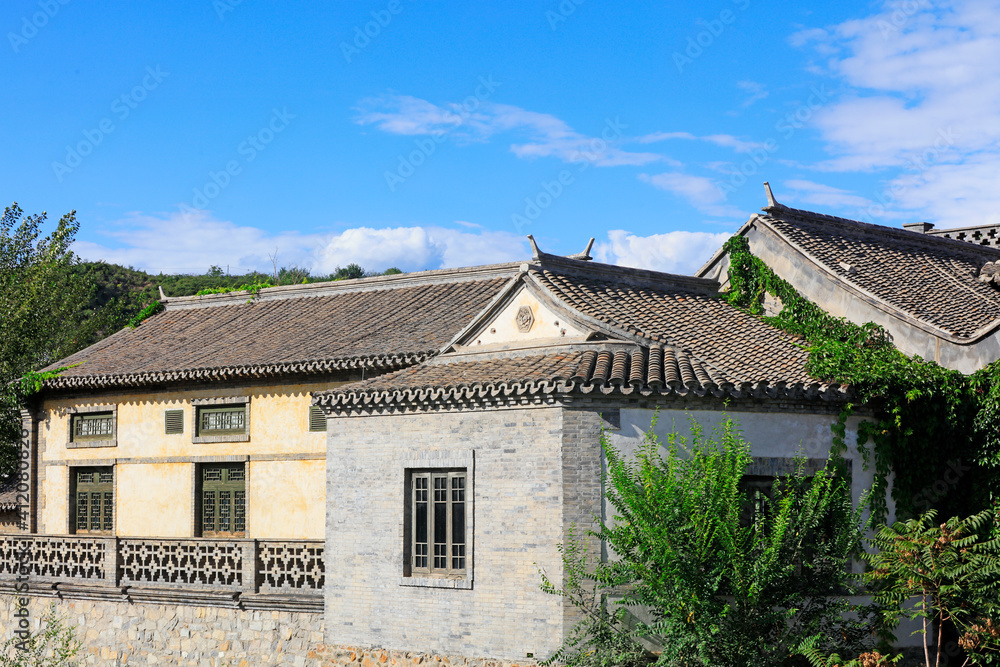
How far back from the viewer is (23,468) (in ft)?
74.5

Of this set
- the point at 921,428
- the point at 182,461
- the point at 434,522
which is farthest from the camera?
the point at 182,461

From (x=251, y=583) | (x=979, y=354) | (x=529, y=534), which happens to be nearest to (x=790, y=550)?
(x=529, y=534)

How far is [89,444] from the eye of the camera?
21.8 meters

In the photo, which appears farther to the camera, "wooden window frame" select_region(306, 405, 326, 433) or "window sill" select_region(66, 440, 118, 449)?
"window sill" select_region(66, 440, 118, 449)

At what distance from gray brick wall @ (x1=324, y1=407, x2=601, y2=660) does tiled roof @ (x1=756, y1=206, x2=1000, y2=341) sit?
645cm

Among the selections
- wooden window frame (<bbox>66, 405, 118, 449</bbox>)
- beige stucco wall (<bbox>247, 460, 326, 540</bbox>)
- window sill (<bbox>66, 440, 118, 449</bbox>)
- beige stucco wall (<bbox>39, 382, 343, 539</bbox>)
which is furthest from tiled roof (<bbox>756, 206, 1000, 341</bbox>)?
window sill (<bbox>66, 440, 118, 449</bbox>)

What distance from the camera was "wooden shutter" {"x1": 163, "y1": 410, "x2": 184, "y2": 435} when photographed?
67.8ft

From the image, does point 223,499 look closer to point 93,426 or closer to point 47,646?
point 93,426

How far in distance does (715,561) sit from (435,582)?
405 centimetres

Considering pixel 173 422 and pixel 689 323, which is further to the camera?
pixel 173 422

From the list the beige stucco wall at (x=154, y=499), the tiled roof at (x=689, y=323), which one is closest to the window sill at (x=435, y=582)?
the tiled roof at (x=689, y=323)

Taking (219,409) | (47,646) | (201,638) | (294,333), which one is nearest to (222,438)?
(219,409)

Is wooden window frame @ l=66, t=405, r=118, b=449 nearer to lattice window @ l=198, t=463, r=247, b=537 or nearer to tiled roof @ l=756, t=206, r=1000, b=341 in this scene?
lattice window @ l=198, t=463, r=247, b=537

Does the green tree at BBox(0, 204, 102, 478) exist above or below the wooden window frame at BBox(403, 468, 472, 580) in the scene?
above
